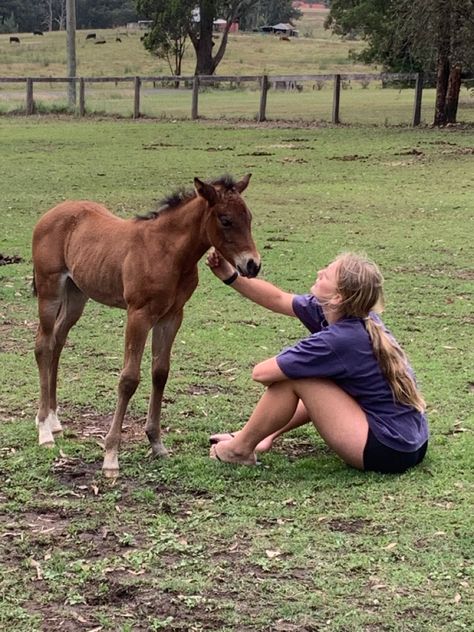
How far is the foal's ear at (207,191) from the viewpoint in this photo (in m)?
4.47

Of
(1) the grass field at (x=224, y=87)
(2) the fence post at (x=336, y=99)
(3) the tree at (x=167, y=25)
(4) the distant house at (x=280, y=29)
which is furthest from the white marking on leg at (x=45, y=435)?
(4) the distant house at (x=280, y=29)

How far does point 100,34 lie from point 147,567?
93.9 meters

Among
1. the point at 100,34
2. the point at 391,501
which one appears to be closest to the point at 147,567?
the point at 391,501

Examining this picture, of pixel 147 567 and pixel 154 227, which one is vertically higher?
pixel 154 227

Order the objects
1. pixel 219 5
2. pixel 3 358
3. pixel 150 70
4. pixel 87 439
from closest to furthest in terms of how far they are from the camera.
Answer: pixel 87 439, pixel 3 358, pixel 219 5, pixel 150 70

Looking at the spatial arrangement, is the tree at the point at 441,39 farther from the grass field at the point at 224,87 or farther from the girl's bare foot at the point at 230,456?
the girl's bare foot at the point at 230,456

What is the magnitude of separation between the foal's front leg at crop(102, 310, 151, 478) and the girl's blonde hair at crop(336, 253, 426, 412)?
1.04 m

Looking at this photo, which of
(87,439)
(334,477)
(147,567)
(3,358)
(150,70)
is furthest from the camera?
(150,70)

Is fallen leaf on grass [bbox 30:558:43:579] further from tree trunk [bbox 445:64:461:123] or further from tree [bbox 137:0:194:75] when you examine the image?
tree [bbox 137:0:194:75]

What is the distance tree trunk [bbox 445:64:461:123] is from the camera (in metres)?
24.6

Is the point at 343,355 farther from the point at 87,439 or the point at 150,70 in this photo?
the point at 150,70

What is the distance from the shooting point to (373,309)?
455 cm

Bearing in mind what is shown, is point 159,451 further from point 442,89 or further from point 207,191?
point 442,89

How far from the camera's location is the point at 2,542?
12.9 ft
